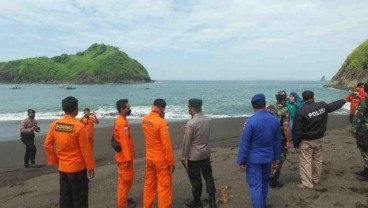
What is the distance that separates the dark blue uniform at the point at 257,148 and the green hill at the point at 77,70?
15192 cm

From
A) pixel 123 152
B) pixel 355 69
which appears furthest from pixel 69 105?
pixel 355 69

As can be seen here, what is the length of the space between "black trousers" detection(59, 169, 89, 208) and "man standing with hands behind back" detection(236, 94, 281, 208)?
2551 millimetres

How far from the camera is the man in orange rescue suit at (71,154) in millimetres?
5235

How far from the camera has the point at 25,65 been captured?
181m

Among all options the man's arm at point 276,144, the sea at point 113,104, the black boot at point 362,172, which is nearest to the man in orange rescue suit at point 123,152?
the man's arm at point 276,144

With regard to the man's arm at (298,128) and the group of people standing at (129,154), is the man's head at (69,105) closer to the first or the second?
the group of people standing at (129,154)

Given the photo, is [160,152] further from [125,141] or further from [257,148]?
[257,148]

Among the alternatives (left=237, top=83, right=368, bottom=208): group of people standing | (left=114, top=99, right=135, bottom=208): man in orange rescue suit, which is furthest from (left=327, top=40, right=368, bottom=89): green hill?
(left=114, top=99, right=135, bottom=208): man in orange rescue suit

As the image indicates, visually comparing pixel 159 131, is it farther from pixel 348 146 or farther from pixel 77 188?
pixel 348 146

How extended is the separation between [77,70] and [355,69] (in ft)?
444

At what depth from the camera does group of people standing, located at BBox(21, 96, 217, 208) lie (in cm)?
530

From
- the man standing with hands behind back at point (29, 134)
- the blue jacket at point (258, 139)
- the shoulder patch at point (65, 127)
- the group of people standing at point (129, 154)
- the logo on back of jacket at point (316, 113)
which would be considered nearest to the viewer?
the shoulder patch at point (65, 127)

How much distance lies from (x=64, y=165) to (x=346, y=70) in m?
82.0

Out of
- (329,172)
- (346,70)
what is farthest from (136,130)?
(346,70)
